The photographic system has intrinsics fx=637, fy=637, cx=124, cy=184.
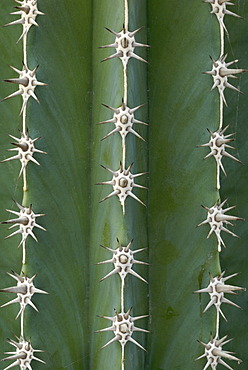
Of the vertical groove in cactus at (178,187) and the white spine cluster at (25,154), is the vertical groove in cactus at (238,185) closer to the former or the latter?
the vertical groove in cactus at (178,187)

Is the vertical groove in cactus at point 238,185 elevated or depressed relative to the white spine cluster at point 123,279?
elevated

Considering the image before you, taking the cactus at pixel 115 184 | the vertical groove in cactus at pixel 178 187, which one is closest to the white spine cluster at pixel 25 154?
the cactus at pixel 115 184

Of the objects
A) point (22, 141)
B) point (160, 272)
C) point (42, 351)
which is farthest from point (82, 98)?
point (42, 351)

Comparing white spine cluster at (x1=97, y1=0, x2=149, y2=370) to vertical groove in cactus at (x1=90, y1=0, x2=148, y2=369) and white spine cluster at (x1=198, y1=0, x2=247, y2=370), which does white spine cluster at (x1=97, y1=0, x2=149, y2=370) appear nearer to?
vertical groove in cactus at (x1=90, y1=0, x2=148, y2=369)

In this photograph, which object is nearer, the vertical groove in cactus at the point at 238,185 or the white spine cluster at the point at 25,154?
the white spine cluster at the point at 25,154

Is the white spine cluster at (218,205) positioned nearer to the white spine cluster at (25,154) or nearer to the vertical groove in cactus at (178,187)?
the vertical groove in cactus at (178,187)

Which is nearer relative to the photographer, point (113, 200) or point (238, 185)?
point (113, 200)

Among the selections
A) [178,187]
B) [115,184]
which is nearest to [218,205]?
[178,187]

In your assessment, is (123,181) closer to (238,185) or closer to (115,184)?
(115,184)
